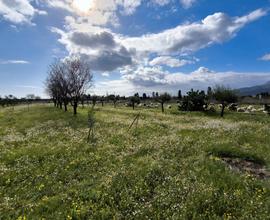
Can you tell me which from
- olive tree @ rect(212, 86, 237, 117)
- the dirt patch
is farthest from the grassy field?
olive tree @ rect(212, 86, 237, 117)

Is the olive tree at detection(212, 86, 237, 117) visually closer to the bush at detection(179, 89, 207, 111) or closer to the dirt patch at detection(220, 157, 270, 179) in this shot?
the bush at detection(179, 89, 207, 111)

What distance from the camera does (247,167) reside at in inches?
533

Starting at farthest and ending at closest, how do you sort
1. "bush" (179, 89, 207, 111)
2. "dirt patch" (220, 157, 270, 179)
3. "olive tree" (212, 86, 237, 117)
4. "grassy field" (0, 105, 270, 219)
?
"bush" (179, 89, 207, 111) < "olive tree" (212, 86, 237, 117) < "dirt patch" (220, 157, 270, 179) < "grassy field" (0, 105, 270, 219)

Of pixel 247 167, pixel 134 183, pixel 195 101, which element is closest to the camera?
pixel 134 183

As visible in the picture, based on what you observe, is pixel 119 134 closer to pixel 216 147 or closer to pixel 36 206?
pixel 216 147

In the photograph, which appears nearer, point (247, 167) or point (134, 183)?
point (134, 183)

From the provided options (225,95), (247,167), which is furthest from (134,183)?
(225,95)

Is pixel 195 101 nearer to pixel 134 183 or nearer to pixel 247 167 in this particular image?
pixel 247 167

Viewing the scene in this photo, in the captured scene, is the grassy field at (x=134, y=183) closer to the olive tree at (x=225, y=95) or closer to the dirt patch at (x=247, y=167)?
the dirt patch at (x=247, y=167)

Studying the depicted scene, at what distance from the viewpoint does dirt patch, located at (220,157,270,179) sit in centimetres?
1241

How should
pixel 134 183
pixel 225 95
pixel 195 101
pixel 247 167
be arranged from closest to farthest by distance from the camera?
pixel 134 183 → pixel 247 167 → pixel 225 95 → pixel 195 101

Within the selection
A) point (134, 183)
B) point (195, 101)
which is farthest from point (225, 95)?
point (134, 183)

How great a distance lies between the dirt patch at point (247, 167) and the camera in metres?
12.4

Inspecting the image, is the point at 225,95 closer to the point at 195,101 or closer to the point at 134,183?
the point at 195,101
